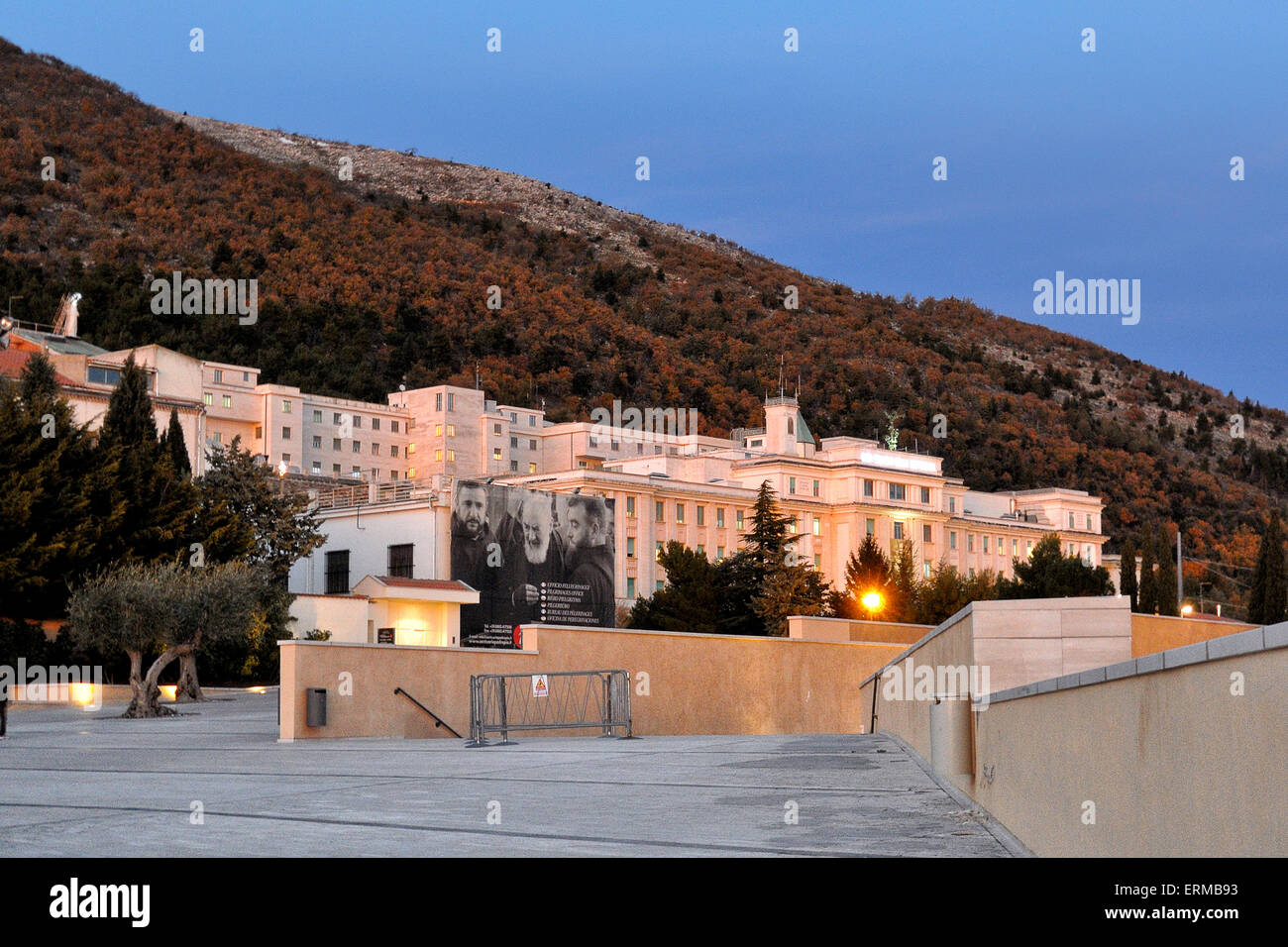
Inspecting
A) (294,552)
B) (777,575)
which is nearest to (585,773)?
(294,552)

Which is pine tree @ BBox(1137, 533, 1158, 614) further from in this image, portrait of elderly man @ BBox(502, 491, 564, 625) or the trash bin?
the trash bin

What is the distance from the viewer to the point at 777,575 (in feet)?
236

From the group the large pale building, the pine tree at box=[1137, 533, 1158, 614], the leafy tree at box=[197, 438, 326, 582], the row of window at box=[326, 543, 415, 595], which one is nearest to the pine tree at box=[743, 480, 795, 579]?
the large pale building

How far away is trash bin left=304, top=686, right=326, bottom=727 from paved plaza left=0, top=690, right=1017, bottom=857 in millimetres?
2511

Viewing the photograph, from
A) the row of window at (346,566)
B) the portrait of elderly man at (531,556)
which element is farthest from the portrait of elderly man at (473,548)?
the row of window at (346,566)

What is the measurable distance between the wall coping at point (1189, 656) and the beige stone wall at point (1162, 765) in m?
0.04

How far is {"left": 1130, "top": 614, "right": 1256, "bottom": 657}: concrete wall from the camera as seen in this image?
92.3 ft

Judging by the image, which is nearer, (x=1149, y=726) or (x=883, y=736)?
(x=1149, y=726)

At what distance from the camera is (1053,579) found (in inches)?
3295

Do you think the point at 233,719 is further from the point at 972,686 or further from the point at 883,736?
the point at 972,686

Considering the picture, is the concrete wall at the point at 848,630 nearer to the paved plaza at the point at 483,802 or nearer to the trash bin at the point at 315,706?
the trash bin at the point at 315,706

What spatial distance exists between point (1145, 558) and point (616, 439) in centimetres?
5972

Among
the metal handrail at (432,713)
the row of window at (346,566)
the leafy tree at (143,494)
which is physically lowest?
the metal handrail at (432,713)

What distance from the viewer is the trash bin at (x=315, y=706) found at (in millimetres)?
24219
